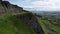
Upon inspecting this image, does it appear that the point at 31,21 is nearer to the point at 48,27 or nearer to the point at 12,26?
the point at 12,26

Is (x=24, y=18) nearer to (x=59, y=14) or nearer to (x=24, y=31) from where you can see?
(x=24, y=31)

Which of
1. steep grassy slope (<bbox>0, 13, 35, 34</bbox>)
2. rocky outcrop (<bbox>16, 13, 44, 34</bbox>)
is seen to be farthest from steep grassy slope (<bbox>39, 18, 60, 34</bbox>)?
steep grassy slope (<bbox>0, 13, 35, 34</bbox>)

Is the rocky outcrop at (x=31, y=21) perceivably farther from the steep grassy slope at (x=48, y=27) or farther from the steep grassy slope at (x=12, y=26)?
the steep grassy slope at (x=48, y=27)

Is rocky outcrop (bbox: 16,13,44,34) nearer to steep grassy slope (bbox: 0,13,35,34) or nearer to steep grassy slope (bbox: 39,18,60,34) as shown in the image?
steep grassy slope (bbox: 0,13,35,34)

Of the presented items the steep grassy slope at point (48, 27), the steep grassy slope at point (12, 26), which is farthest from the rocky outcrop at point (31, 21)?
the steep grassy slope at point (48, 27)

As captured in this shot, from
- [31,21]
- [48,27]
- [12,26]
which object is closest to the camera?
[12,26]

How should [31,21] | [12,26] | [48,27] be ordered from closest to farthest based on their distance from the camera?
[12,26] → [31,21] → [48,27]

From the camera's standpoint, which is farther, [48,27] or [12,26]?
[48,27]

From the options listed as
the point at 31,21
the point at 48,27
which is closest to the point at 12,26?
the point at 31,21

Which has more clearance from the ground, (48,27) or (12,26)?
(12,26)

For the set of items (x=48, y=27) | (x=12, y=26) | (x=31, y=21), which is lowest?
(x=48, y=27)
